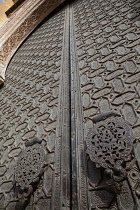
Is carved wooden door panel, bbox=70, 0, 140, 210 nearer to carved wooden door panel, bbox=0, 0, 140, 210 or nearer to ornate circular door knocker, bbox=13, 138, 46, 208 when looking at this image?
carved wooden door panel, bbox=0, 0, 140, 210

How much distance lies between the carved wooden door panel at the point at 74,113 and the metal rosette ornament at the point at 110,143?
0.04ft

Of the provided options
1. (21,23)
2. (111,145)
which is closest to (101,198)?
(111,145)

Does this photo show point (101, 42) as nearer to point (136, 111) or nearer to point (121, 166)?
point (136, 111)

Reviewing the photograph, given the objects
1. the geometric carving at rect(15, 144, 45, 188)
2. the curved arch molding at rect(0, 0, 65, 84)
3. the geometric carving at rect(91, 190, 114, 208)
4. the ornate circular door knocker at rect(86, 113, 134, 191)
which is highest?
the curved arch molding at rect(0, 0, 65, 84)

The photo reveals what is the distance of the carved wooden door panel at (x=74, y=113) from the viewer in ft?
2.29

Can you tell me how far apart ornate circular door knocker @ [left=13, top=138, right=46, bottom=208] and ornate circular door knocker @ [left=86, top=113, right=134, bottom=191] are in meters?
0.27

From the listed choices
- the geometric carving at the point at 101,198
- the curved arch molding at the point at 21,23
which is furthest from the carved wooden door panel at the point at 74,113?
the curved arch molding at the point at 21,23

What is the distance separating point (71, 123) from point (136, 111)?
1.14 feet

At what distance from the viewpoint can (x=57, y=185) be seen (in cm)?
76

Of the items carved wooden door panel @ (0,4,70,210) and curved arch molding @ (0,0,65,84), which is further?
curved arch molding @ (0,0,65,84)

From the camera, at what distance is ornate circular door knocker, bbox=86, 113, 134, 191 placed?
641 mm

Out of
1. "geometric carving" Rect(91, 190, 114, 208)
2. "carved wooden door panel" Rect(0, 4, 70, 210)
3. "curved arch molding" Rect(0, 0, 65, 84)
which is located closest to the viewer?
"geometric carving" Rect(91, 190, 114, 208)

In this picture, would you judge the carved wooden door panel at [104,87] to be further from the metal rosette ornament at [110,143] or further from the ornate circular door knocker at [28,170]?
the ornate circular door knocker at [28,170]

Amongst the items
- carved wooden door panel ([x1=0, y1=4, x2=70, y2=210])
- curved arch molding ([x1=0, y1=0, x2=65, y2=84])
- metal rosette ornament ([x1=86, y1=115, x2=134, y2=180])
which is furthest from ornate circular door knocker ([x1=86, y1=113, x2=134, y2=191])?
curved arch molding ([x1=0, y1=0, x2=65, y2=84])
